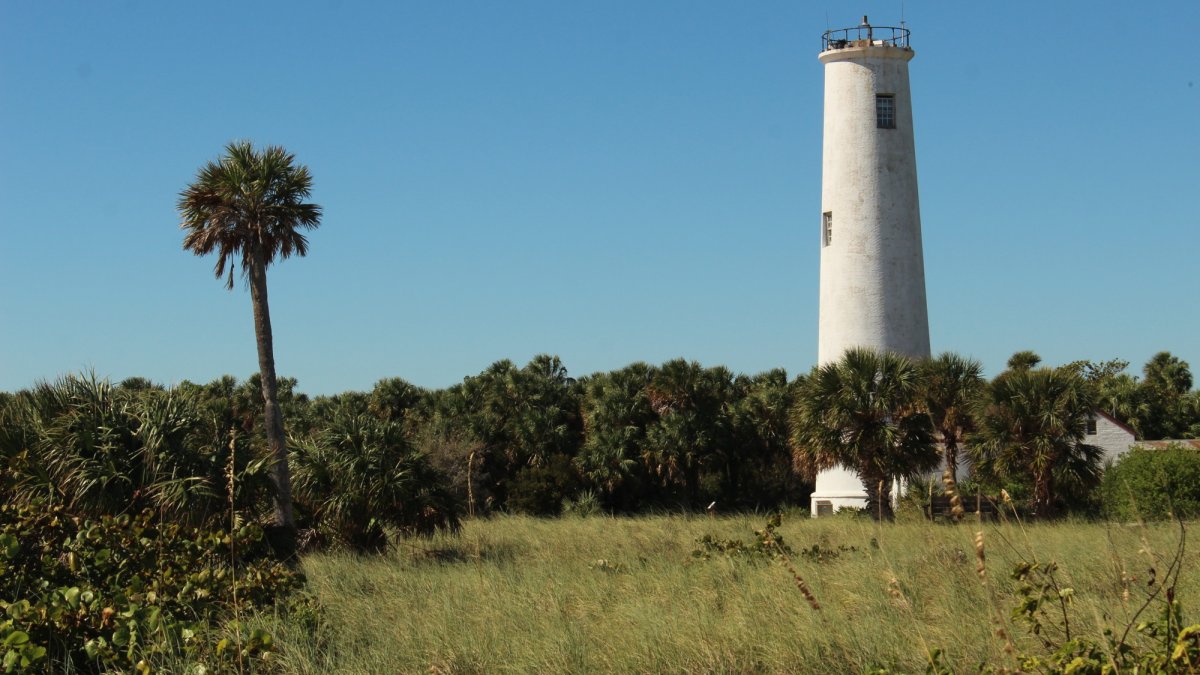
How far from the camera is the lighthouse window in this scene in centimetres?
3425

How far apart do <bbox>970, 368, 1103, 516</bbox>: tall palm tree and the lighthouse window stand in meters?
7.92

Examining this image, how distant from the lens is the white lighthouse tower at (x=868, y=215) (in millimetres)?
33594

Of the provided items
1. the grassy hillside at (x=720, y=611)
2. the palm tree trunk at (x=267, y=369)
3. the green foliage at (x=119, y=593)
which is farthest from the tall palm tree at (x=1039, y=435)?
the green foliage at (x=119, y=593)

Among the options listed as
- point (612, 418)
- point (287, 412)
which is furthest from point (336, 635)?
point (287, 412)

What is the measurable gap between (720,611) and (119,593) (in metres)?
4.73

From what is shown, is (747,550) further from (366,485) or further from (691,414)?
(691,414)

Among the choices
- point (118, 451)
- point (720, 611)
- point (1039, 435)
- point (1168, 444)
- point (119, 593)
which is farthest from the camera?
point (1168, 444)

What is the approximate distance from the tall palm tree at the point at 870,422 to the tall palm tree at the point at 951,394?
98 cm

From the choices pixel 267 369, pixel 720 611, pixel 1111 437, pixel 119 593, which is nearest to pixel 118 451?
pixel 119 593

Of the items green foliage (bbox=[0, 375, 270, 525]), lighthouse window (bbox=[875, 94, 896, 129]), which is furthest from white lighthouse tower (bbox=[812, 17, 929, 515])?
green foliage (bbox=[0, 375, 270, 525])

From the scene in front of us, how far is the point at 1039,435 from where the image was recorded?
29.9m

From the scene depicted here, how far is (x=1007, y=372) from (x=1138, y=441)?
16.5 metres

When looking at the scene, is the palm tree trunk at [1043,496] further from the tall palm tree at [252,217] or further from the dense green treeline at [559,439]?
the tall palm tree at [252,217]

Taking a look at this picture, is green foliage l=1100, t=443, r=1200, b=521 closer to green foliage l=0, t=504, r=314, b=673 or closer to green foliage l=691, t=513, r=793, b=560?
green foliage l=691, t=513, r=793, b=560
